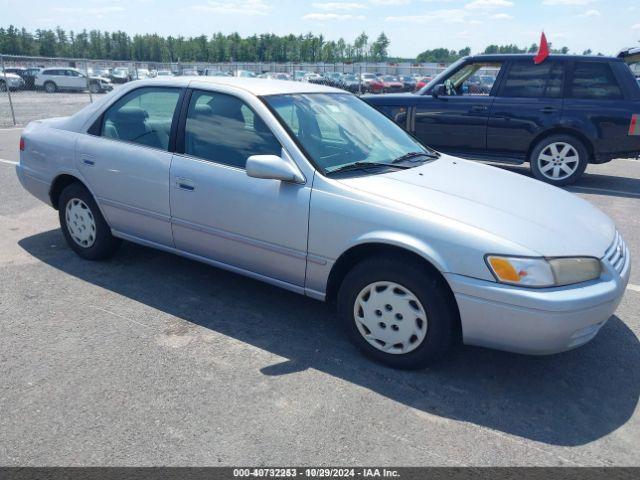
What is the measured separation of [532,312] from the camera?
267 cm

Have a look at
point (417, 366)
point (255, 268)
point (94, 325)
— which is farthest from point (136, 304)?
point (417, 366)

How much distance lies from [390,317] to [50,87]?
36152mm

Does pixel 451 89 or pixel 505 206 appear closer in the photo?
pixel 505 206

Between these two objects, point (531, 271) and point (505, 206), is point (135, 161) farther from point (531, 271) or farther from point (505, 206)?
point (531, 271)

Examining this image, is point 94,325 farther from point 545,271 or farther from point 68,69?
point 68,69

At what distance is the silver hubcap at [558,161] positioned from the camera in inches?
316

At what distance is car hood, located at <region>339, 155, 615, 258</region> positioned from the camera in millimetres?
A: 2865

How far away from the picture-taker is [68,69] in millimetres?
33594

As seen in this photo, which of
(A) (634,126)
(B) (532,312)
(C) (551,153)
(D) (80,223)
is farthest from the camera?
(C) (551,153)

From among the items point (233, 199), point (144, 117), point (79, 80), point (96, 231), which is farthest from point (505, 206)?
point (79, 80)

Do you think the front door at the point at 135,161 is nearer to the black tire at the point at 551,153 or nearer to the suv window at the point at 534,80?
the suv window at the point at 534,80

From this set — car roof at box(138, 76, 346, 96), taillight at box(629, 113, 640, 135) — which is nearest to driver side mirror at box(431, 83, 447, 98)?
taillight at box(629, 113, 640, 135)

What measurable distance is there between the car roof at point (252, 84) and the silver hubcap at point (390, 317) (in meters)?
1.61

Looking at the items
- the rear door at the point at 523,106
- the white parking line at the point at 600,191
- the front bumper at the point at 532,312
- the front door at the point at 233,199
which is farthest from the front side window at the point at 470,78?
the front bumper at the point at 532,312
